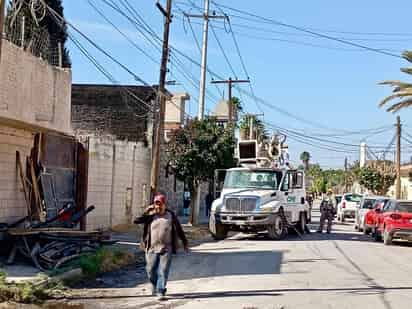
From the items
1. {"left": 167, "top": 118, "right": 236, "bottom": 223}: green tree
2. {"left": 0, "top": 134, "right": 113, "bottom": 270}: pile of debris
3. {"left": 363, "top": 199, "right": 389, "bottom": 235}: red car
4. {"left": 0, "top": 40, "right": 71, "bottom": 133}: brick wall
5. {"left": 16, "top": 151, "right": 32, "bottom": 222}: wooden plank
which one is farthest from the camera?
{"left": 167, "top": 118, "right": 236, "bottom": 223}: green tree

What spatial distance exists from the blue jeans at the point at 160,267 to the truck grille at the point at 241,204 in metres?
13.1

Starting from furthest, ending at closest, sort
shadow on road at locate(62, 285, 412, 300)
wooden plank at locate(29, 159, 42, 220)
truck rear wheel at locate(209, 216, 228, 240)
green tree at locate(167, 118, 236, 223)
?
green tree at locate(167, 118, 236, 223) → truck rear wheel at locate(209, 216, 228, 240) → wooden plank at locate(29, 159, 42, 220) → shadow on road at locate(62, 285, 412, 300)

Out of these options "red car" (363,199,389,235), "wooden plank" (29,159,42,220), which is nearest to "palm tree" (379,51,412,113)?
"red car" (363,199,389,235)

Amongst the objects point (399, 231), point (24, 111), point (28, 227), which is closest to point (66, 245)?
point (28, 227)

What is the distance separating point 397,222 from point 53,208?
11663 mm

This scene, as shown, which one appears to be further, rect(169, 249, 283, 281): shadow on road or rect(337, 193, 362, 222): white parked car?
rect(337, 193, 362, 222): white parked car

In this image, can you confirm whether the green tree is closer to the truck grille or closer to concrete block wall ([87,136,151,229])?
concrete block wall ([87,136,151,229])

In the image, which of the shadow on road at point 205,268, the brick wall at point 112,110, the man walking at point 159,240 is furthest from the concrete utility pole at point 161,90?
the brick wall at point 112,110

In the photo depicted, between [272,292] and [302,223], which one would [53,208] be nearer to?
[272,292]

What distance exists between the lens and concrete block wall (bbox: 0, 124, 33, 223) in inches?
650

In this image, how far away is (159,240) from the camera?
36.5 ft

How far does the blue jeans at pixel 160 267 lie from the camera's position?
1111 cm

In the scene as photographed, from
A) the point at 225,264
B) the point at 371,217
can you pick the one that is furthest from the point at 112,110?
the point at 225,264

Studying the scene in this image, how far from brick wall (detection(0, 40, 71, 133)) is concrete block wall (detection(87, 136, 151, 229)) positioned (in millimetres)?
4405
